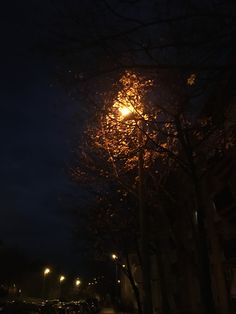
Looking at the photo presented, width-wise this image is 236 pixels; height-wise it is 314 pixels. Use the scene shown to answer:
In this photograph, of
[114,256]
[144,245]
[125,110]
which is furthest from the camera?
[114,256]


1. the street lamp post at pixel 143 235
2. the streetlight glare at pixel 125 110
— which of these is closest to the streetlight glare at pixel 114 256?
the street lamp post at pixel 143 235

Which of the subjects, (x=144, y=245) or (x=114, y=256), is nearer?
(x=144, y=245)

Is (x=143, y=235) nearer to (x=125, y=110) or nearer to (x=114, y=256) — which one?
(x=125, y=110)

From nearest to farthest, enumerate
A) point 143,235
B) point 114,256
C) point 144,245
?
1. point 144,245
2. point 143,235
3. point 114,256

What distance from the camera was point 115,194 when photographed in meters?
30.7

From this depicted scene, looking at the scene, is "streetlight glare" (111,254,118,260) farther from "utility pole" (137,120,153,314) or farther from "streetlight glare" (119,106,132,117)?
"streetlight glare" (119,106,132,117)

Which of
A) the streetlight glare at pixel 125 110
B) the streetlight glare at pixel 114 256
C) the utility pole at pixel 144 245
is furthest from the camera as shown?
the streetlight glare at pixel 114 256

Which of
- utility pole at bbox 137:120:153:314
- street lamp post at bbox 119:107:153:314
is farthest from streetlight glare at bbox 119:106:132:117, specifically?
utility pole at bbox 137:120:153:314

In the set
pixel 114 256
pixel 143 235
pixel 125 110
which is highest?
pixel 114 256

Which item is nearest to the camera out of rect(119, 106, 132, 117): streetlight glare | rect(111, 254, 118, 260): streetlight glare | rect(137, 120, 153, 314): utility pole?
rect(137, 120, 153, 314): utility pole

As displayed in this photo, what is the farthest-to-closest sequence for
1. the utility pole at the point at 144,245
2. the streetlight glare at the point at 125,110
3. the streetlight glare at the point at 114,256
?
the streetlight glare at the point at 114,256 → the streetlight glare at the point at 125,110 → the utility pole at the point at 144,245

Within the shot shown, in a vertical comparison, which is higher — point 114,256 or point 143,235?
point 114,256

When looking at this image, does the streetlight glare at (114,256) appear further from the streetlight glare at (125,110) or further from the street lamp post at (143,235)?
the streetlight glare at (125,110)

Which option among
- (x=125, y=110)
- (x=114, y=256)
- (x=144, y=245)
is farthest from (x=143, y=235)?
(x=114, y=256)
